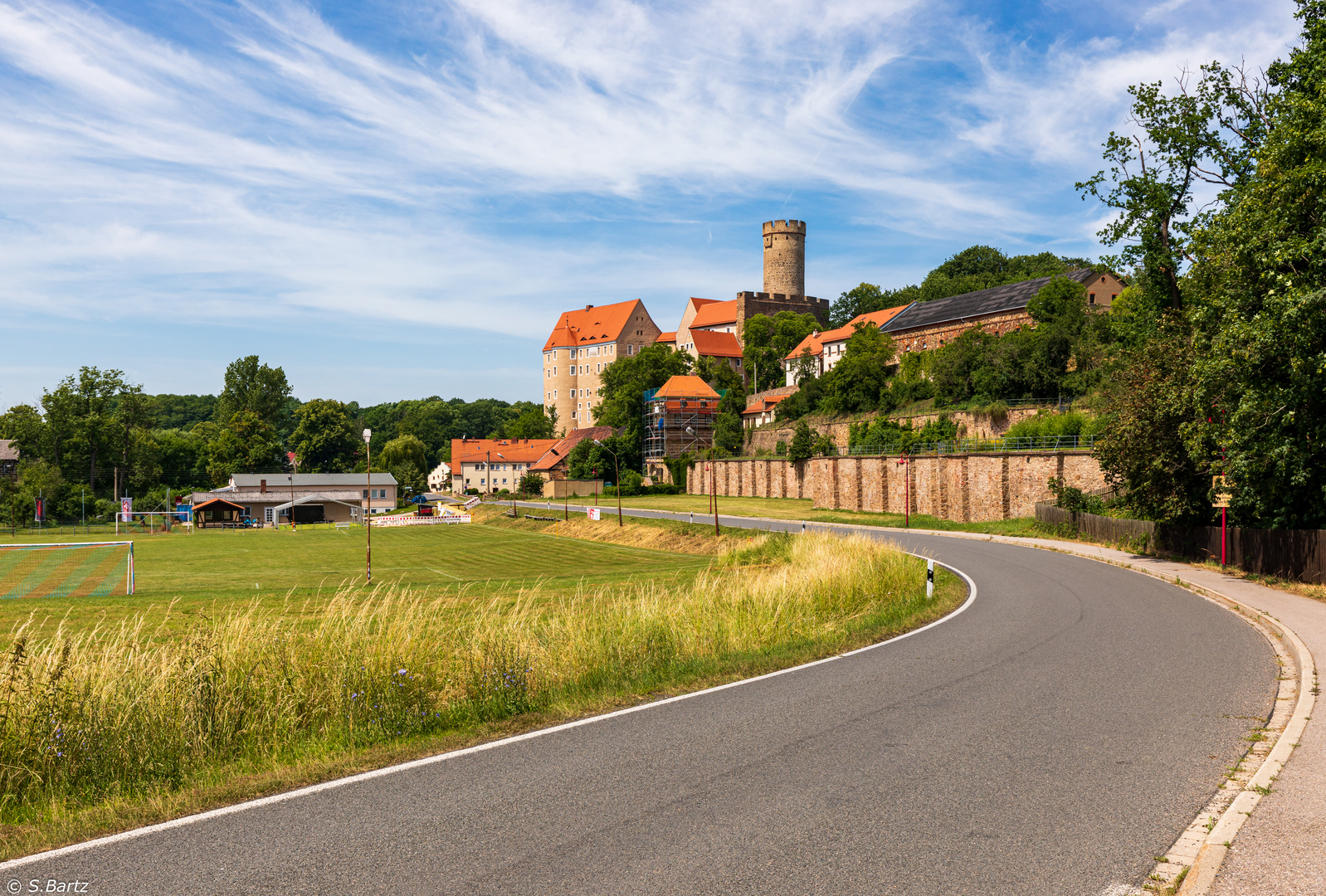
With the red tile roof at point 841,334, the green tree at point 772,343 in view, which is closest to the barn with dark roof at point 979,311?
the red tile roof at point 841,334

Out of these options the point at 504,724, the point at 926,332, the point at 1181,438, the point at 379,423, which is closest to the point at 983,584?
the point at 1181,438

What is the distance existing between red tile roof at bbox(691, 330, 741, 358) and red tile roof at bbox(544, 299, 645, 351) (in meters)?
20.2

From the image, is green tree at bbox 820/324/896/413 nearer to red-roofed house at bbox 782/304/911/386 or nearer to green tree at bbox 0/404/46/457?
red-roofed house at bbox 782/304/911/386

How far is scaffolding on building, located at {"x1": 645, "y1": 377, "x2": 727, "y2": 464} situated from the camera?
102m

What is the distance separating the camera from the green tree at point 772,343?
395 feet

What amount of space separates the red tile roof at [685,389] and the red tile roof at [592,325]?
44947 mm

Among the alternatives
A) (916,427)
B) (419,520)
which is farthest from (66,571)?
(916,427)

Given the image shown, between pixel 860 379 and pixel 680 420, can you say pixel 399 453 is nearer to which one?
pixel 680 420

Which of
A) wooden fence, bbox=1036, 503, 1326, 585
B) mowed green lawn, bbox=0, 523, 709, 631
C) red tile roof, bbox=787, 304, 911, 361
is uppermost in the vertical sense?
red tile roof, bbox=787, 304, 911, 361

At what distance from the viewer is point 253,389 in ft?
454

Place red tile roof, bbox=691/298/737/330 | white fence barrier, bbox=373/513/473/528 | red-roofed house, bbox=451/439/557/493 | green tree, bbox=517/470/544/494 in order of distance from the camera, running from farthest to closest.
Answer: red tile roof, bbox=691/298/737/330 < red-roofed house, bbox=451/439/557/493 < green tree, bbox=517/470/544/494 < white fence barrier, bbox=373/513/473/528

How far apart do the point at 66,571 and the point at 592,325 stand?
11976cm

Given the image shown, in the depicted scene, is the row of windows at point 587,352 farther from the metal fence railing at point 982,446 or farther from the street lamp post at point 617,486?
the metal fence railing at point 982,446

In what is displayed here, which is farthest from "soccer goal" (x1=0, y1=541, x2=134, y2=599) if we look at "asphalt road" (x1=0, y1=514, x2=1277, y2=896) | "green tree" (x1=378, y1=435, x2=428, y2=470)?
"green tree" (x1=378, y1=435, x2=428, y2=470)
